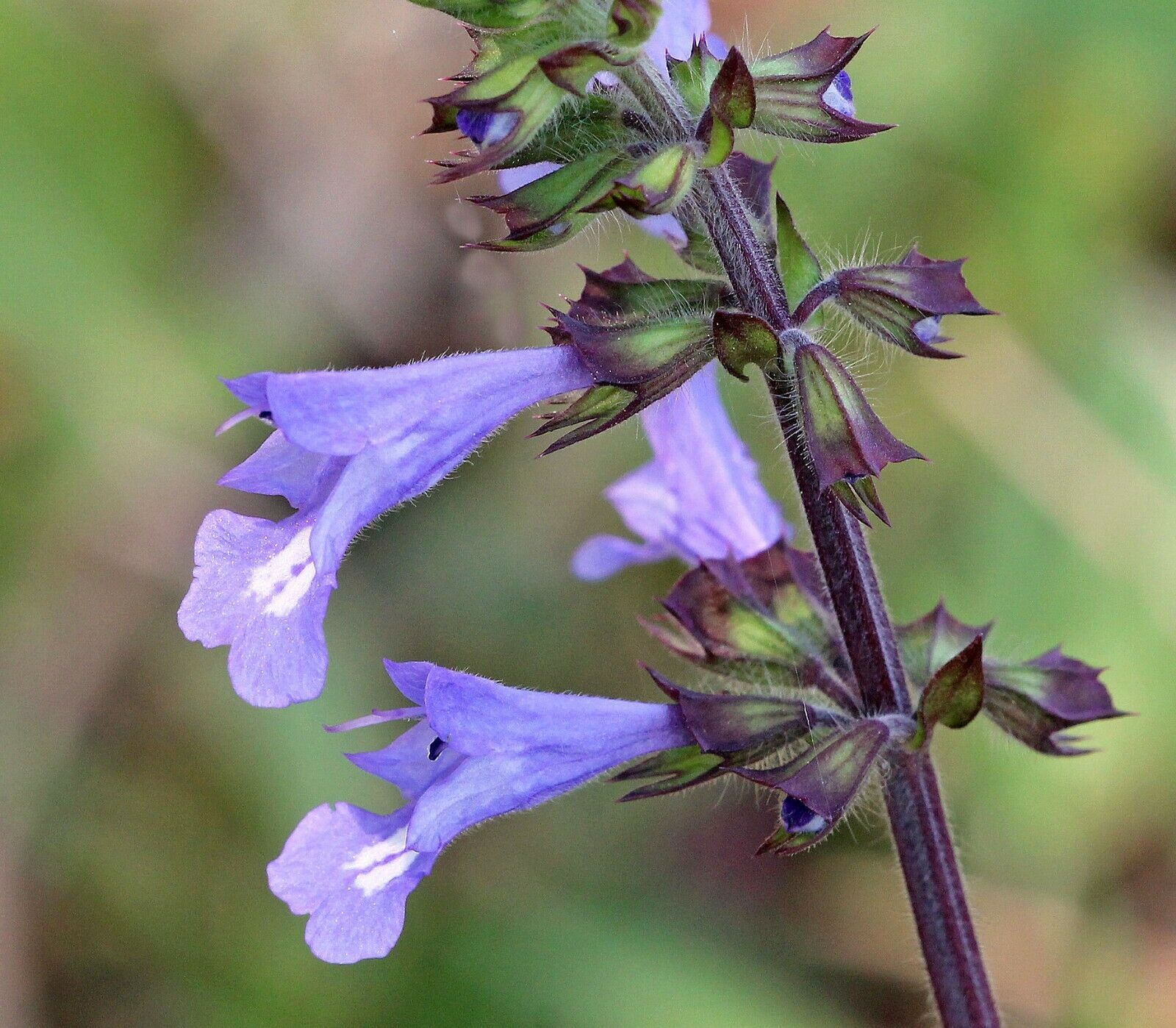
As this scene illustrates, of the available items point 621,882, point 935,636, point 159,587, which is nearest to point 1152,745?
point 621,882

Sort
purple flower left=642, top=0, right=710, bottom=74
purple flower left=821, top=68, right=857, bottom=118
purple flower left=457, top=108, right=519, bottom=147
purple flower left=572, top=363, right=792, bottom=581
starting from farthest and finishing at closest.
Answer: purple flower left=572, top=363, right=792, bottom=581 < purple flower left=642, top=0, right=710, bottom=74 < purple flower left=821, top=68, right=857, bottom=118 < purple flower left=457, top=108, right=519, bottom=147

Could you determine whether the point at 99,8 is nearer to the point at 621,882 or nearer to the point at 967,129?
the point at 967,129

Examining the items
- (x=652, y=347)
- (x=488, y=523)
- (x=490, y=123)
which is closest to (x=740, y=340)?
(x=652, y=347)

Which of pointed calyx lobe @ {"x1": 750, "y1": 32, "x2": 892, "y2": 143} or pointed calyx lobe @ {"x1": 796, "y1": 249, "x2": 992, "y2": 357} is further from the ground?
pointed calyx lobe @ {"x1": 750, "y1": 32, "x2": 892, "y2": 143}

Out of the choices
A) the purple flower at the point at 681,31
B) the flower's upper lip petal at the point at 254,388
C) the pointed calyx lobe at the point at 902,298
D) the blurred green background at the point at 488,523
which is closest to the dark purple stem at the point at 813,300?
the pointed calyx lobe at the point at 902,298

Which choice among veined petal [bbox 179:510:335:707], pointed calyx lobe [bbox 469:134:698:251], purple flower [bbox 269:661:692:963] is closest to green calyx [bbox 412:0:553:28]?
pointed calyx lobe [bbox 469:134:698:251]

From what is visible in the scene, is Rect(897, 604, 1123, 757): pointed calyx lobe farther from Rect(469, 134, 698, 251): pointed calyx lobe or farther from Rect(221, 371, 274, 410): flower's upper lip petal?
Rect(221, 371, 274, 410): flower's upper lip petal

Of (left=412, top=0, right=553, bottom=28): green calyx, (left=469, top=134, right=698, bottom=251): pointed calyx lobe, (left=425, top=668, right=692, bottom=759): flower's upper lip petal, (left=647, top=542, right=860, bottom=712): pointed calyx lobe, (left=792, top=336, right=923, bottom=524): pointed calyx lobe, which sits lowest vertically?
(left=647, top=542, right=860, bottom=712): pointed calyx lobe
